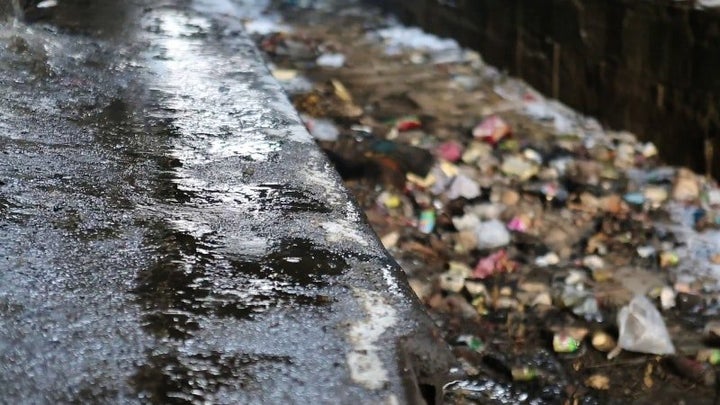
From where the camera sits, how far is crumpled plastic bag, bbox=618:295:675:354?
2596mm

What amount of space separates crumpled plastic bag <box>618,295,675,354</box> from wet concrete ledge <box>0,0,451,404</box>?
1255 millimetres

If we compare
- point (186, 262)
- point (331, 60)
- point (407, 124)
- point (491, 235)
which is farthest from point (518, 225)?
point (331, 60)

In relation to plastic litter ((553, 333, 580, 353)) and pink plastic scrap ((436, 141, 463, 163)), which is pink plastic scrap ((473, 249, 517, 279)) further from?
pink plastic scrap ((436, 141, 463, 163))

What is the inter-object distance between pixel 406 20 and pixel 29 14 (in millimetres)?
3940

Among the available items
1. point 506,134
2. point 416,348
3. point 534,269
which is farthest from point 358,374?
point 506,134

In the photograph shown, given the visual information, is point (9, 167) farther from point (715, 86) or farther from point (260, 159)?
point (715, 86)

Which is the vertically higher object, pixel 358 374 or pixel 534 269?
pixel 358 374

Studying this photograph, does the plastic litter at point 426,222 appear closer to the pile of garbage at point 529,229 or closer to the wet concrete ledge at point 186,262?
the pile of garbage at point 529,229

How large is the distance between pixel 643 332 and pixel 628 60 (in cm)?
203

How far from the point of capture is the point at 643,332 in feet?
8.55

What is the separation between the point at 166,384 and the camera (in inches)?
48.1

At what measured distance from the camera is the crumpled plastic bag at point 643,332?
8.52 feet

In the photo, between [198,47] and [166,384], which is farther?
[198,47]

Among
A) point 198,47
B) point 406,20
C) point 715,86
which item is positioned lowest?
point 406,20
